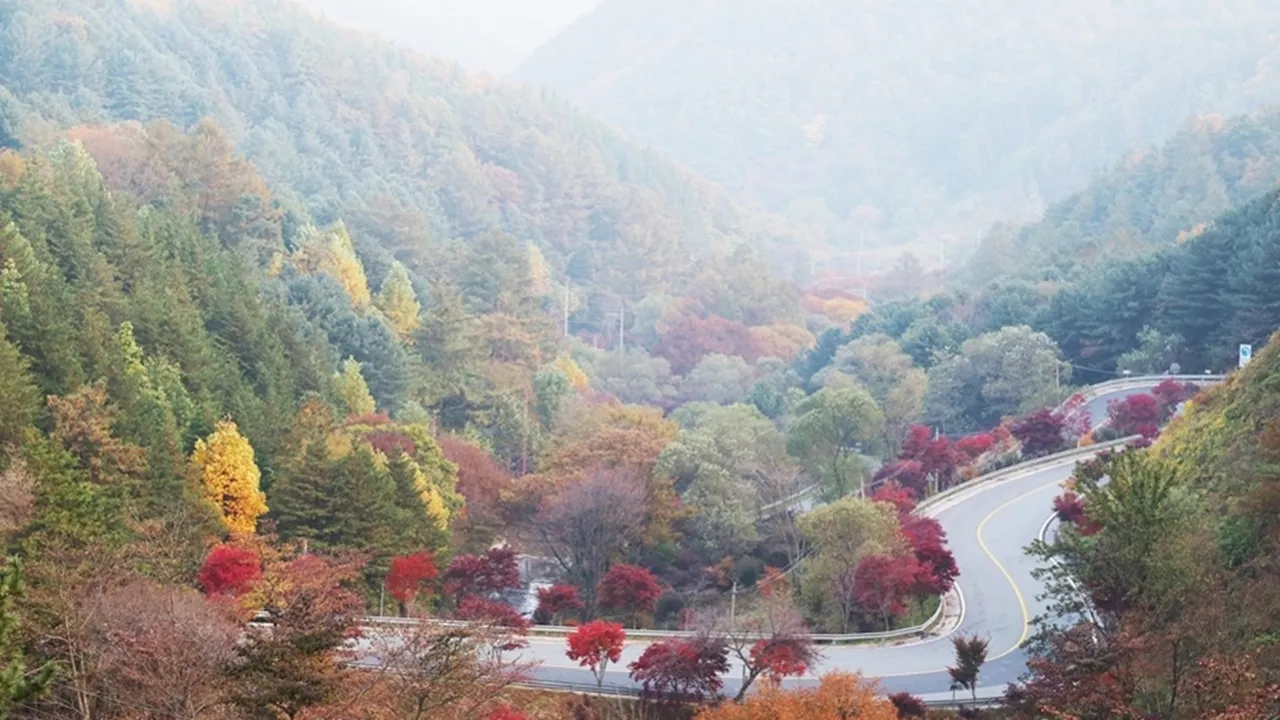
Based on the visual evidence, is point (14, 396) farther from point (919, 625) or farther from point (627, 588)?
point (919, 625)

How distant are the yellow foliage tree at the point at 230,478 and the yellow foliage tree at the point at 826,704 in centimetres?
1547

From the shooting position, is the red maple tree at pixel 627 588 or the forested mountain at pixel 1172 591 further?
the red maple tree at pixel 627 588

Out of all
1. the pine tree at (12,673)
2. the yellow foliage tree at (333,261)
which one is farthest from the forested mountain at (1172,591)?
the yellow foliage tree at (333,261)

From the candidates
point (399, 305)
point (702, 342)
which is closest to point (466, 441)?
point (399, 305)

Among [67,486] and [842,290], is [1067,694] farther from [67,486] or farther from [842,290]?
[842,290]

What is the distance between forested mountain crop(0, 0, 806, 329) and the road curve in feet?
137

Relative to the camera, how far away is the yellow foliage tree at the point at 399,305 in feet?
210

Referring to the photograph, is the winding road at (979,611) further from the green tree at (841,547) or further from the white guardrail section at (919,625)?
the green tree at (841,547)

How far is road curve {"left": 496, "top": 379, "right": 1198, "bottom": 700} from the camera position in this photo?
26.6 metres

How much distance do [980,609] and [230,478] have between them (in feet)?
59.4

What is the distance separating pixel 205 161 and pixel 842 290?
7418 centimetres

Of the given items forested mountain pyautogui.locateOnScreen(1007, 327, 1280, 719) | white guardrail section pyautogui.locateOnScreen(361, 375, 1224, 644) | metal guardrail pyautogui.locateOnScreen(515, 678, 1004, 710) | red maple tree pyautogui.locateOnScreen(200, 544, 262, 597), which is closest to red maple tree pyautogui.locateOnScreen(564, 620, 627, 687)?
metal guardrail pyautogui.locateOnScreen(515, 678, 1004, 710)

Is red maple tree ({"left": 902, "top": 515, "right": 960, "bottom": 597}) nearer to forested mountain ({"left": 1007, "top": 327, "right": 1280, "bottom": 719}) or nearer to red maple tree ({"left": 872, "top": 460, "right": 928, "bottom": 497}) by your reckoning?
forested mountain ({"left": 1007, "top": 327, "right": 1280, "bottom": 719})

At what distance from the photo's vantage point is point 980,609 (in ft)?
106
